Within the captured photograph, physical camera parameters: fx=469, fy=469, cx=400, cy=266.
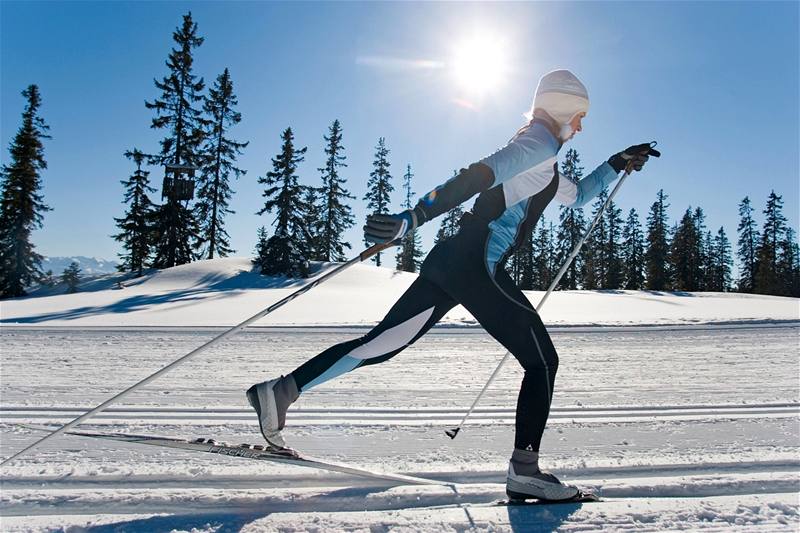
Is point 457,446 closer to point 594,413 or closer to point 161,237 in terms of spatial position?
point 594,413

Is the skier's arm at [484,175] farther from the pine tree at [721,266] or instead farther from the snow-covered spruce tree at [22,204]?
the pine tree at [721,266]

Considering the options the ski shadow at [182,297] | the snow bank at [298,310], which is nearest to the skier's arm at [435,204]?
the snow bank at [298,310]

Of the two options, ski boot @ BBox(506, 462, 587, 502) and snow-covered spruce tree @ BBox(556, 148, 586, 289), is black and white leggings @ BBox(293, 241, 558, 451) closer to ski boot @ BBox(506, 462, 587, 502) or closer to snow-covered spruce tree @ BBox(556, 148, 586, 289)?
ski boot @ BBox(506, 462, 587, 502)

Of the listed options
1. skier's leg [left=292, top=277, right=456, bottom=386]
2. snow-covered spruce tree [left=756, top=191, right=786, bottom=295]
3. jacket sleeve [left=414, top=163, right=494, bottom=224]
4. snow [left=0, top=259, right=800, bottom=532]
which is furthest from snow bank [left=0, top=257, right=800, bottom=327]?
snow-covered spruce tree [left=756, top=191, right=786, bottom=295]

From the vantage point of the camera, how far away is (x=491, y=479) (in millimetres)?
2578

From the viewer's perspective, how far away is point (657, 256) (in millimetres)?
47969

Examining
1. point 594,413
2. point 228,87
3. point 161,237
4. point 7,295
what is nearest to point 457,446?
point 594,413

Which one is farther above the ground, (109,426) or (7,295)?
(7,295)

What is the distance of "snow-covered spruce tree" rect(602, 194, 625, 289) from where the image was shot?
4766 centimetres

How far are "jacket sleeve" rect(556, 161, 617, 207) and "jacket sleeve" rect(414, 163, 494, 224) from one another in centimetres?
74

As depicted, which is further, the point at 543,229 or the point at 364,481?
the point at 543,229

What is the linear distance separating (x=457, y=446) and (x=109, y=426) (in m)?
2.49

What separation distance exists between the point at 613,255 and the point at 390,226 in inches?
2023

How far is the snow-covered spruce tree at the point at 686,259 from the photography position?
49.0 m
